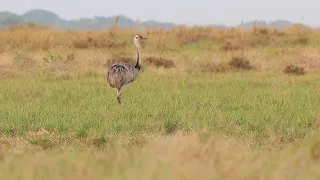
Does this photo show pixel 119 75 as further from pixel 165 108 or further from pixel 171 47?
pixel 171 47

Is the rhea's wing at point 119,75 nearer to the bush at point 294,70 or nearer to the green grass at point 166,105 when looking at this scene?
the green grass at point 166,105

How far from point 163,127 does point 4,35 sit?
19.3m

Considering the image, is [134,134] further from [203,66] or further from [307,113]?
[203,66]

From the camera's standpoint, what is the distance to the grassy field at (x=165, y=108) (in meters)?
6.35

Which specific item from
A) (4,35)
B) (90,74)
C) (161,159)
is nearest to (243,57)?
(90,74)

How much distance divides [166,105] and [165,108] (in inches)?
21.3

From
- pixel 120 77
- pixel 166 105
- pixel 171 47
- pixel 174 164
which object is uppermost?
pixel 174 164

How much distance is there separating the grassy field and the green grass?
2cm

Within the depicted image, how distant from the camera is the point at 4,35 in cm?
2945

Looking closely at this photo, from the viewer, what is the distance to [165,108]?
45.5ft

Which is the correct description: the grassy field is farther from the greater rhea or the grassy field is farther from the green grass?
the greater rhea

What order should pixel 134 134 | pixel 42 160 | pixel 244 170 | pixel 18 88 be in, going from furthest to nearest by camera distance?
A: pixel 18 88 → pixel 134 134 → pixel 42 160 → pixel 244 170

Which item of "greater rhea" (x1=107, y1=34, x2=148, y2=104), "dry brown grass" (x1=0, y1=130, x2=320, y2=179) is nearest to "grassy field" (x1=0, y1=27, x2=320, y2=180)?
"dry brown grass" (x1=0, y1=130, x2=320, y2=179)

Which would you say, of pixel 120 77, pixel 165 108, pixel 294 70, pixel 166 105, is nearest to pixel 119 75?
pixel 120 77
